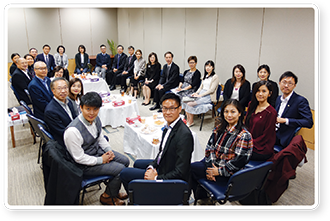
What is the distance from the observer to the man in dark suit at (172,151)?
2293mm

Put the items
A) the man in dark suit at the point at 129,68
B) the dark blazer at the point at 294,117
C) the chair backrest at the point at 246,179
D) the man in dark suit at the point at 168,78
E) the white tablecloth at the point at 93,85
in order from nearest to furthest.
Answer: the chair backrest at the point at 246,179 → the dark blazer at the point at 294,117 → the man in dark suit at the point at 168,78 → the white tablecloth at the point at 93,85 → the man in dark suit at the point at 129,68

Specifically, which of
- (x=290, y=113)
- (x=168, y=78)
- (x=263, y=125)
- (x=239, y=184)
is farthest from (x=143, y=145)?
(x=168, y=78)

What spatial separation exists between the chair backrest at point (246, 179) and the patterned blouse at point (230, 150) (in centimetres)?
18

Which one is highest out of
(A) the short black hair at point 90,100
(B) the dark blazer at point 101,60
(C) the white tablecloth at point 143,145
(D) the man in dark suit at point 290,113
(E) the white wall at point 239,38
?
(E) the white wall at point 239,38

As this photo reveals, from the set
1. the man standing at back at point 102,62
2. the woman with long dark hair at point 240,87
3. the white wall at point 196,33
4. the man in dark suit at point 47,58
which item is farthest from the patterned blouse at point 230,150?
the man in dark suit at point 47,58

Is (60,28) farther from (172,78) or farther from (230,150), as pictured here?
(230,150)

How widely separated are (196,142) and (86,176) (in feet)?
5.91

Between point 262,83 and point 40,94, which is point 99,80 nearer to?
point 40,94

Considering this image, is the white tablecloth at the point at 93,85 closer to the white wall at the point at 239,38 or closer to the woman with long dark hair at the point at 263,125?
the white wall at the point at 239,38

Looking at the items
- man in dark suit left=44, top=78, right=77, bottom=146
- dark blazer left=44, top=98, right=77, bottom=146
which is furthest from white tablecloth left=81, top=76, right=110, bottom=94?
dark blazer left=44, top=98, right=77, bottom=146

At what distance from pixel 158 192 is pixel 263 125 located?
64.8 inches

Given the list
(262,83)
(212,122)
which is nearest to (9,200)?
(262,83)

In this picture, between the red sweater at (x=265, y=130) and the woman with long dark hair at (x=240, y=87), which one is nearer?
the red sweater at (x=265, y=130)

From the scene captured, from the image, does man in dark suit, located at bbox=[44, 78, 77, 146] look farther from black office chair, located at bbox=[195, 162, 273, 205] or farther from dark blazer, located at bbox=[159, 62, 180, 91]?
dark blazer, located at bbox=[159, 62, 180, 91]
